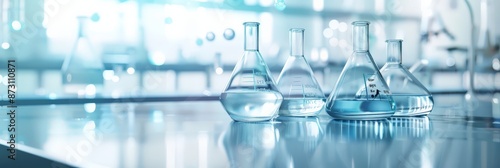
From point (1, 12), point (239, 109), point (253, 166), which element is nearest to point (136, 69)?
point (1, 12)

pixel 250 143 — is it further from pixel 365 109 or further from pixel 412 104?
pixel 412 104

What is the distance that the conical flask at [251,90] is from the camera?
826mm

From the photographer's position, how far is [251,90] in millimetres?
848

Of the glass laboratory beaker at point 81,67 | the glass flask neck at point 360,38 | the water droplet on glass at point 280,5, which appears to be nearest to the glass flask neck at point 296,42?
the glass flask neck at point 360,38

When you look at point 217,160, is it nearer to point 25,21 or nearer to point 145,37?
point 25,21

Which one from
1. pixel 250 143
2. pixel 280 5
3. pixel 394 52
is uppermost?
pixel 280 5

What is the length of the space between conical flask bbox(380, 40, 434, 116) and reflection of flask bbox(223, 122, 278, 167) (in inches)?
10.4

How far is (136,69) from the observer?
1.89 metres

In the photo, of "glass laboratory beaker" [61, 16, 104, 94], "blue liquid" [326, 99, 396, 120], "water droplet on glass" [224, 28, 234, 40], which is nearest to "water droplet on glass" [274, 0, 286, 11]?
"water droplet on glass" [224, 28, 234, 40]

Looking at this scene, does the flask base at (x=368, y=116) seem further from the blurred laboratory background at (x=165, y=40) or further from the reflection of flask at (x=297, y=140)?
the blurred laboratory background at (x=165, y=40)

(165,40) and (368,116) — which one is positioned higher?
(165,40)

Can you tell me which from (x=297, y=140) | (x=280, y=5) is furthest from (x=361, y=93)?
(x=280, y=5)

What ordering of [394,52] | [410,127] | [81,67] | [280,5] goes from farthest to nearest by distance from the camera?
[280,5] → [81,67] → [394,52] → [410,127]

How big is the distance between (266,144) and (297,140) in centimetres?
6
